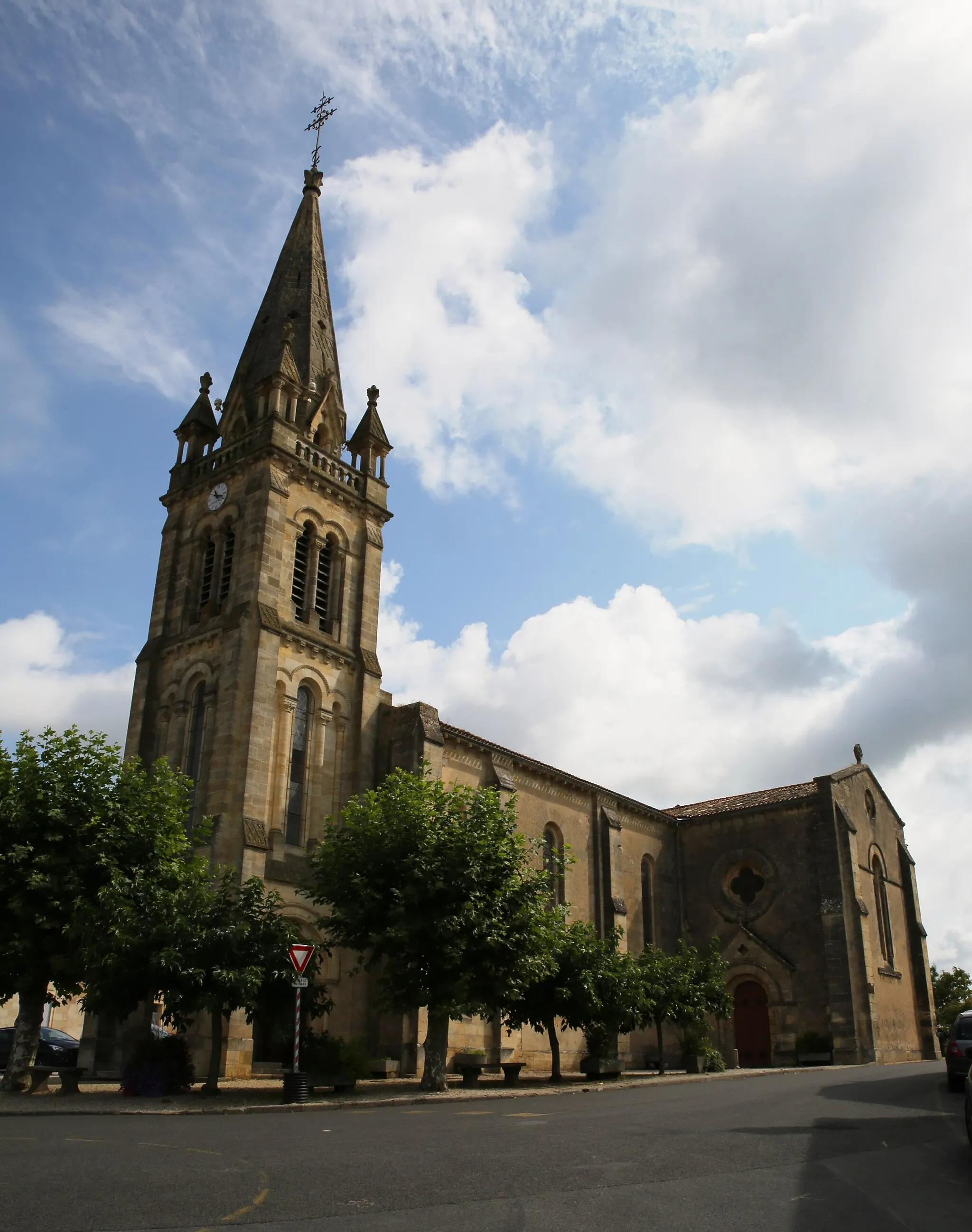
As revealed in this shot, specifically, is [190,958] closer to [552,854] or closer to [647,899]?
[552,854]

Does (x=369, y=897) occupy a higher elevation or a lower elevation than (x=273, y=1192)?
higher

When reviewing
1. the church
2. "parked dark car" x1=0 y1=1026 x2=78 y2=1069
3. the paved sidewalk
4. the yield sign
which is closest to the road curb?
the paved sidewalk

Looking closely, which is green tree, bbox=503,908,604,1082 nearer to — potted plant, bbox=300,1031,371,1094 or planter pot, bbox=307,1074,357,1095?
potted plant, bbox=300,1031,371,1094

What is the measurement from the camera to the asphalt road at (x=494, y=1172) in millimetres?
7324

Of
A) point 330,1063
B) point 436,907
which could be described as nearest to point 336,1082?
point 330,1063

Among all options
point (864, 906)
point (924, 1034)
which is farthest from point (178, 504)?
point (924, 1034)

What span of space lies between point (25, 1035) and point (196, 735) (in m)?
10.3

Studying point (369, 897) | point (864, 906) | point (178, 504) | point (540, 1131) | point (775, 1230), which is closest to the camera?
point (775, 1230)

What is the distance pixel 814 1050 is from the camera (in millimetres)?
35594

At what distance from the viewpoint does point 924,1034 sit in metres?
42.6

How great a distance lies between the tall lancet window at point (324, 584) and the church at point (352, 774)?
0.23ft

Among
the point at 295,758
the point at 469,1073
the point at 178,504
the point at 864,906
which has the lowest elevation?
the point at 469,1073

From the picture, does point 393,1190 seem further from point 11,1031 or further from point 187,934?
point 11,1031

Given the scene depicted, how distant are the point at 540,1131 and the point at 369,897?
9770 mm
